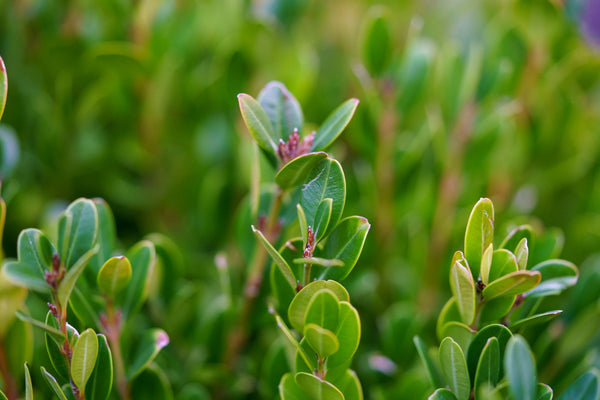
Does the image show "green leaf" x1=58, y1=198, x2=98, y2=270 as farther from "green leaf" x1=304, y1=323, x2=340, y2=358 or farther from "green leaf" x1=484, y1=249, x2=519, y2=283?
"green leaf" x1=484, y1=249, x2=519, y2=283

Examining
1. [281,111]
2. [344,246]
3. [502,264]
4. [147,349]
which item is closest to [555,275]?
[502,264]

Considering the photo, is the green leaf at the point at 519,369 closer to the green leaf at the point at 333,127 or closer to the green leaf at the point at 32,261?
the green leaf at the point at 333,127

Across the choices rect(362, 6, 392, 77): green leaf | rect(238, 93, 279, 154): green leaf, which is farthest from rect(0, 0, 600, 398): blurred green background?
rect(238, 93, 279, 154): green leaf

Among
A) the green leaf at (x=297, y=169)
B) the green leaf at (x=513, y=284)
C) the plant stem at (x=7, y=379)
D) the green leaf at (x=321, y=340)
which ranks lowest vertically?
the plant stem at (x=7, y=379)

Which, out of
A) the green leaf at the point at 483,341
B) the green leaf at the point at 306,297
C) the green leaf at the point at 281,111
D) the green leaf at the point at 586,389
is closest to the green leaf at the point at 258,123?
the green leaf at the point at 281,111

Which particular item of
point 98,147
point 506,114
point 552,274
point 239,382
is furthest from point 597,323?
point 98,147
